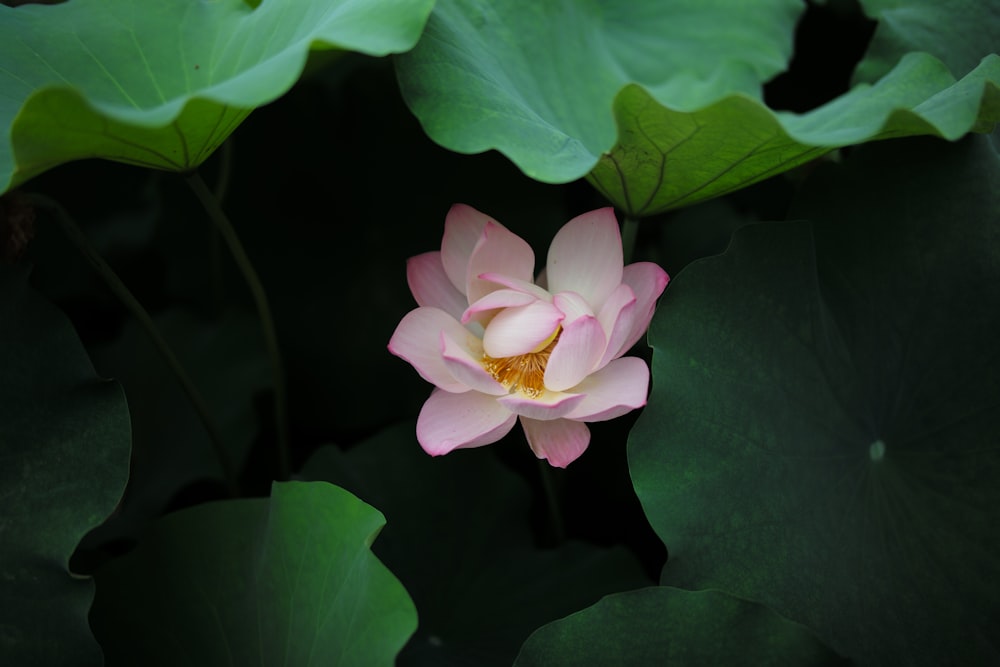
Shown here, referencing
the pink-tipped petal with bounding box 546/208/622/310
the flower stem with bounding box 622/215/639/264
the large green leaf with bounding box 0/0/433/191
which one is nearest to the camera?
the large green leaf with bounding box 0/0/433/191

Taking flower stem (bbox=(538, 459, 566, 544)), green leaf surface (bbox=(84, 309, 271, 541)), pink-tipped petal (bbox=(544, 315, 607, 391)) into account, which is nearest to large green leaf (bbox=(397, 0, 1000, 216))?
pink-tipped petal (bbox=(544, 315, 607, 391))

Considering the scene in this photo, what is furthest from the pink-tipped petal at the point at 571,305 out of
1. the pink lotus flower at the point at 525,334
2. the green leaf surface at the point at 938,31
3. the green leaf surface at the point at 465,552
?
the green leaf surface at the point at 938,31

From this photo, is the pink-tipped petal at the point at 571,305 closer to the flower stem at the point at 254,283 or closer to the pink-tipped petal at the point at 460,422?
the pink-tipped petal at the point at 460,422

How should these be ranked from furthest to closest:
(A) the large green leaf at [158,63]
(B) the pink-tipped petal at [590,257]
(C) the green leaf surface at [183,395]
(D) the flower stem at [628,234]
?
1. (C) the green leaf surface at [183,395]
2. (D) the flower stem at [628,234]
3. (B) the pink-tipped petal at [590,257]
4. (A) the large green leaf at [158,63]

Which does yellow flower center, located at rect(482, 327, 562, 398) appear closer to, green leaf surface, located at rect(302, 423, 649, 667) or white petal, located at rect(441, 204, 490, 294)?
white petal, located at rect(441, 204, 490, 294)

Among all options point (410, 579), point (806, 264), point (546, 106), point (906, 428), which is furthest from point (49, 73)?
point (906, 428)

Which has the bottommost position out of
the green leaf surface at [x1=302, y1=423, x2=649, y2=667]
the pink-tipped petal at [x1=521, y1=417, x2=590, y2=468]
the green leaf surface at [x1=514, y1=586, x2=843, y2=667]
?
the green leaf surface at [x1=302, y1=423, x2=649, y2=667]
